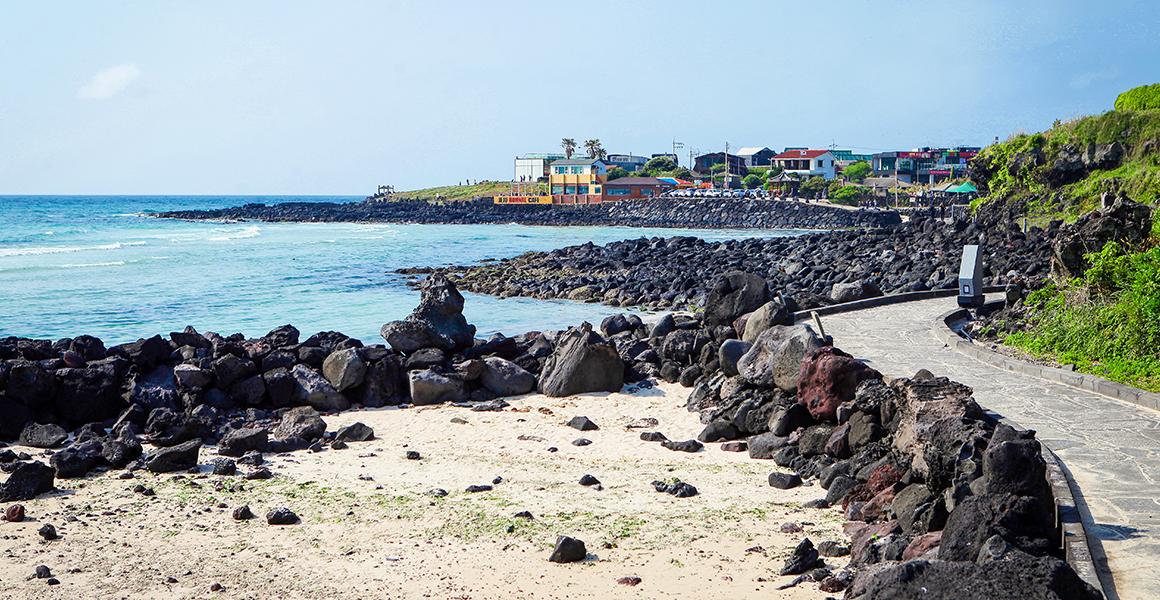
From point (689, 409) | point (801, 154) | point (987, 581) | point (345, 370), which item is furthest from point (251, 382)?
point (801, 154)

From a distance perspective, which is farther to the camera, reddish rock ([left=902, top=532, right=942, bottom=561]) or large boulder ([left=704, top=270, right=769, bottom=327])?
large boulder ([left=704, top=270, right=769, bottom=327])

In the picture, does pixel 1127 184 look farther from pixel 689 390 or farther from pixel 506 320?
pixel 689 390

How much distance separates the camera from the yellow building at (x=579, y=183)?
11044 cm

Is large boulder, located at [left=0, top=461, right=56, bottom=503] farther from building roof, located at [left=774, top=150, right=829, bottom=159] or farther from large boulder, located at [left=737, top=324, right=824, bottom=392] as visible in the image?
building roof, located at [left=774, top=150, right=829, bottom=159]

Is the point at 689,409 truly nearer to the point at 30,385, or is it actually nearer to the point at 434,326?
the point at 434,326

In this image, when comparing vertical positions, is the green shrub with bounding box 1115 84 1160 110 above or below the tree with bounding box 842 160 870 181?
above

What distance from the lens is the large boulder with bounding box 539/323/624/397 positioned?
49.6ft

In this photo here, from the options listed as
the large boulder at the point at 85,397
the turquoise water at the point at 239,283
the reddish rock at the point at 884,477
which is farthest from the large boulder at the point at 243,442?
the turquoise water at the point at 239,283

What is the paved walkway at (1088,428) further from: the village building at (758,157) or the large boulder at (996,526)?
the village building at (758,157)

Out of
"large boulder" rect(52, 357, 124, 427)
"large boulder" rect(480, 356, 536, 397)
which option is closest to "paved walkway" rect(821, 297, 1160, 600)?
"large boulder" rect(480, 356, 536, 397)

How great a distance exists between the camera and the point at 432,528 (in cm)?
906

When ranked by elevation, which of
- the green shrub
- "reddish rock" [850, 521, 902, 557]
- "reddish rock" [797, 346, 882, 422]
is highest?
the green shrub

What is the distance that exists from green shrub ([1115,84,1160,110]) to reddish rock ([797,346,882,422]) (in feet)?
115

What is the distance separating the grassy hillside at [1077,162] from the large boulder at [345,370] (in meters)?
28.3
